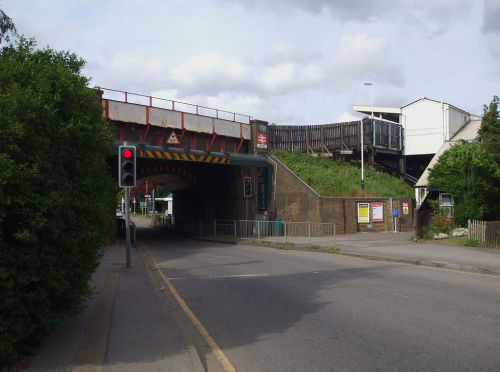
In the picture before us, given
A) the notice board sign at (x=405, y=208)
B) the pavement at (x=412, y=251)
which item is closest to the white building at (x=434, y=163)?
the notice board sign at (x=405, y=208)

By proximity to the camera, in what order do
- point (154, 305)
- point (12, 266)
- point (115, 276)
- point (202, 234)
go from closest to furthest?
point (12, 266) → point (154, 305) → point (115, 276) → point (202, 234)

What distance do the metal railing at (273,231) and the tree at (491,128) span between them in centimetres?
815

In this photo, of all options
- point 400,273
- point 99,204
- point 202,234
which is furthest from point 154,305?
point 202,234

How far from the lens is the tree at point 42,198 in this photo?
427cm

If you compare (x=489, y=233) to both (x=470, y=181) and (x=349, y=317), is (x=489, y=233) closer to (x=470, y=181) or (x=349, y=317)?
(x=470, y=181)

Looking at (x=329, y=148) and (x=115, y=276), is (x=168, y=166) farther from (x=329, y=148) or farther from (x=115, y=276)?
(x=115, y=276)

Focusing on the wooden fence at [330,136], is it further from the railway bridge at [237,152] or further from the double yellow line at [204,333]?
the double yellow line at [204,333]

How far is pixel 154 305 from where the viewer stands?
8.28m

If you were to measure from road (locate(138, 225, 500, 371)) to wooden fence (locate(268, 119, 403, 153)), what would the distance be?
72.8 ft

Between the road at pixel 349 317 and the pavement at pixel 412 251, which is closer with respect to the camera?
the road at pixel 349 317

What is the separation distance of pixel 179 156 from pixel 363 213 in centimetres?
1111

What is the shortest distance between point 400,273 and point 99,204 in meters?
8.59

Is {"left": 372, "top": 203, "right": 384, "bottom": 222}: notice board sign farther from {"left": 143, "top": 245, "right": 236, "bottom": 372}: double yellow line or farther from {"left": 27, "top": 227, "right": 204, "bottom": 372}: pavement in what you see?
{"left": 27, "top": 227, "right": 204, "bottom": 372}: pavement

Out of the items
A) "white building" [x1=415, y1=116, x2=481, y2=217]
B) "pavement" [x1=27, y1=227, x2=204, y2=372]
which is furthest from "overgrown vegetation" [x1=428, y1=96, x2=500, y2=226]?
"pavement" [x1=27, y1=227, x2=204, y2=372]
